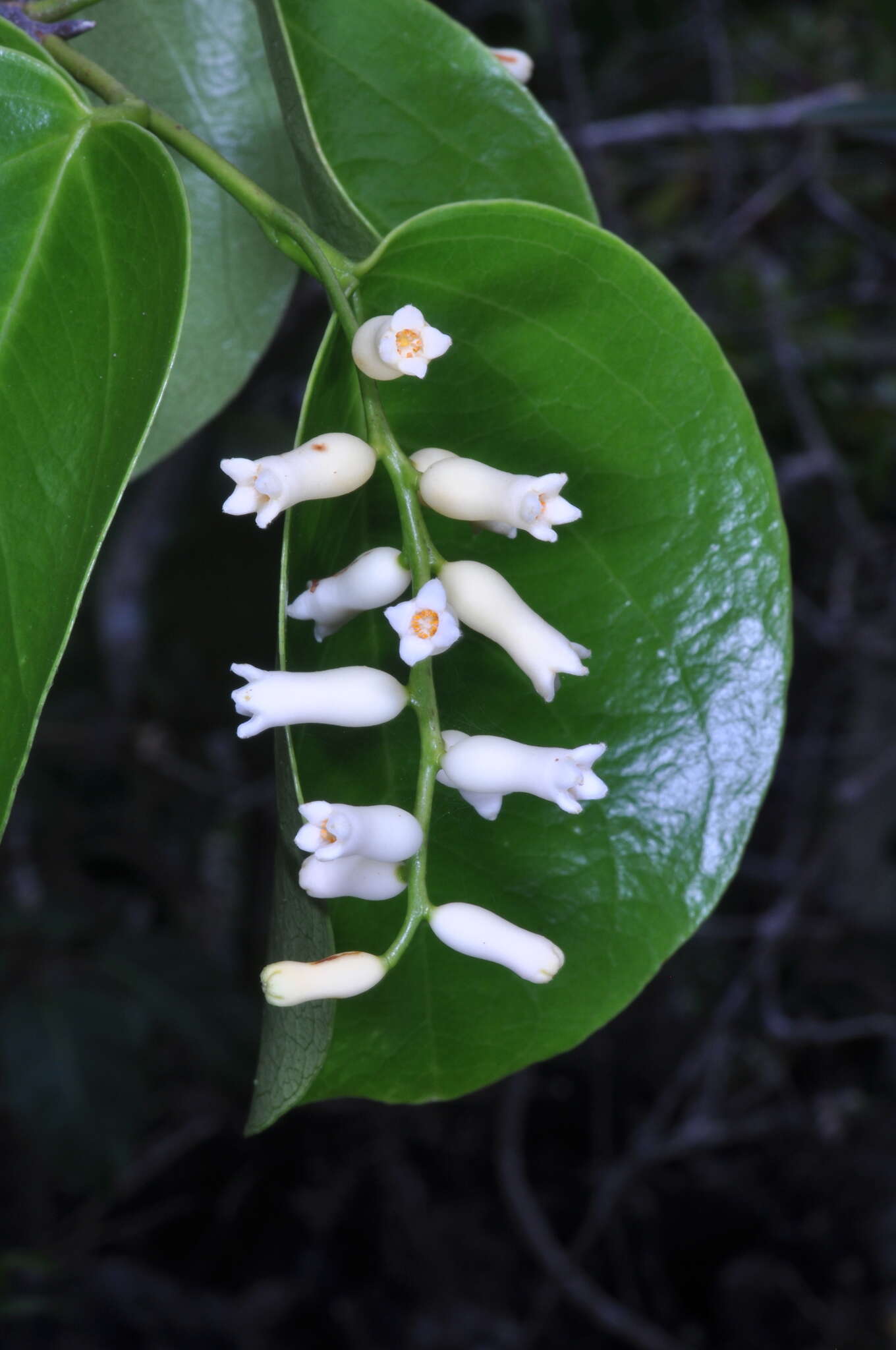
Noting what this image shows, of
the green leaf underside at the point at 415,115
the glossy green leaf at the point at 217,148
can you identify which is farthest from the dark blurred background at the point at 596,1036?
the green leaf underside at the point at 415,115

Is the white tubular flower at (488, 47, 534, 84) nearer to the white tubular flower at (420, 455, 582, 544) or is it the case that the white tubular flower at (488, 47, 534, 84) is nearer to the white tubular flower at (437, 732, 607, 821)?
the white tubular flower at (420, 455, 582, 544)

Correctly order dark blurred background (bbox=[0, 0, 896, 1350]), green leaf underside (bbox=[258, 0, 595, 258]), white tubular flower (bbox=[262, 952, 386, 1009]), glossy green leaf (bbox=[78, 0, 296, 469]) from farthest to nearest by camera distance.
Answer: dark blurred background (bbox=[0, 0, 896, 1350])
glossy green leaf (bbox=[78, 0, 296, 469])
green leaf underside (bbox=[258, 0, 595, 258])
white tubular flower (bbox=[262, 952, 386, 1009])

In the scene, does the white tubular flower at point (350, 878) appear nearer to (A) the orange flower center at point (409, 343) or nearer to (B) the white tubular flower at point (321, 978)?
(B) the white tubular flower at point (321, 978)

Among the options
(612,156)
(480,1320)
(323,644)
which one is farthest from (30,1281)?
(612,156)

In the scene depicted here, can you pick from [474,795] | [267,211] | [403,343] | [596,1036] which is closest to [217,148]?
[267,211]

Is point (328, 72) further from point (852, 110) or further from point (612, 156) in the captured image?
point (612, 156)

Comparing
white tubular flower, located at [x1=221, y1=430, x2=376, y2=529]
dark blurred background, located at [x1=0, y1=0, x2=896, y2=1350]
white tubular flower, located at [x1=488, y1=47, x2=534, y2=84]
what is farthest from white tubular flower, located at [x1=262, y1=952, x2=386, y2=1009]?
dark blurred background, located at [x1=0, y1=0, x2=896, y2=1350]

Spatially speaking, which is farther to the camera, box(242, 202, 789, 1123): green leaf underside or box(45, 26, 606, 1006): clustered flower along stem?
box(242, 202, 789, 1123): green leaf underside
